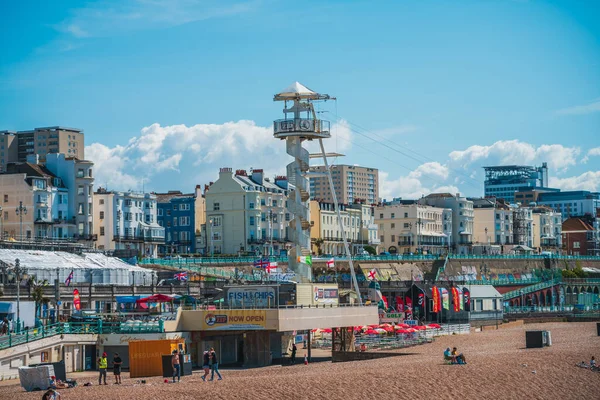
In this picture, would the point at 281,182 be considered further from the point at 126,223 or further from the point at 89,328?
the point at 89,328

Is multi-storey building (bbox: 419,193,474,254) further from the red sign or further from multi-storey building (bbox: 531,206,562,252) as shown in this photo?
the red sign

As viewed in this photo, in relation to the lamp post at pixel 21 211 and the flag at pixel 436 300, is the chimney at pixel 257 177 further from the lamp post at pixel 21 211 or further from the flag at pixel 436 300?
the flag at pixel 436 300

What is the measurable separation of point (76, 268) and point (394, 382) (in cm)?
3698

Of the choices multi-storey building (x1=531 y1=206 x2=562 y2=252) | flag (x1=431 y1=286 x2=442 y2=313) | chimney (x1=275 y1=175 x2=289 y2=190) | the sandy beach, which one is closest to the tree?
the sandy beach

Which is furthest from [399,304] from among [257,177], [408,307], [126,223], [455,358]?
[455,358]

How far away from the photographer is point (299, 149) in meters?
59.6

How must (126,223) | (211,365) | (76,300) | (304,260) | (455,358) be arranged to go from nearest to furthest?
(211,365), (455,358), (76,300), (304,260), (126,223)

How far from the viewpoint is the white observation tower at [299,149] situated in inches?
2308

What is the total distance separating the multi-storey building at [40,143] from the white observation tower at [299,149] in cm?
12547

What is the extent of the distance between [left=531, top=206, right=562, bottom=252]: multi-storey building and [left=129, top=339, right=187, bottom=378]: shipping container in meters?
128

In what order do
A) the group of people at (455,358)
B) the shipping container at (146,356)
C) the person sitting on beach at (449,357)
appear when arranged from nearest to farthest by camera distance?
the shipping container at (146,356)
the group of people at (455,358)
the person sitting on beach at (449,357)

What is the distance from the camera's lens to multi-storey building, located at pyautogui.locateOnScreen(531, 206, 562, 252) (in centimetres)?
16600

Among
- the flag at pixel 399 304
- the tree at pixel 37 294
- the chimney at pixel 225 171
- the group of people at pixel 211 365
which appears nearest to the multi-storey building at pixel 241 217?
the chimney at pixel 225 171

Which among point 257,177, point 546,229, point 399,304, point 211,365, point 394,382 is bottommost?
point 394,382
